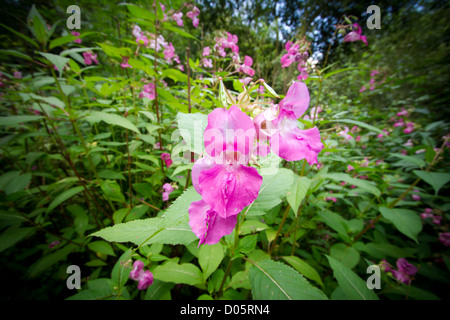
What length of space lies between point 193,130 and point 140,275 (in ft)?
3.89

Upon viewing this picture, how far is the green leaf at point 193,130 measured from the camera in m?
0.71

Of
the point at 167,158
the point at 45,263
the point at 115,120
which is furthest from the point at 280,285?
the point at 45,263

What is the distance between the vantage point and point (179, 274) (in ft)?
3.87

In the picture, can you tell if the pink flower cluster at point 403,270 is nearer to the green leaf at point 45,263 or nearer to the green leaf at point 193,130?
the green leaf at point 193,130

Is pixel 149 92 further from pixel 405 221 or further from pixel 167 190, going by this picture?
pixel 405 221

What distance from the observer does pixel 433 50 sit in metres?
3.41

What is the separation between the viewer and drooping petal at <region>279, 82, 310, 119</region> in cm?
66

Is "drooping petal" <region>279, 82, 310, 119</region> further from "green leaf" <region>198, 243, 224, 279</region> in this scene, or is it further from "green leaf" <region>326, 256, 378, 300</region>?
"green leaf" <region>326, 256, 378, 300</region>

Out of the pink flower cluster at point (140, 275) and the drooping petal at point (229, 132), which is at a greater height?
the drooping petal at point (229, 132)

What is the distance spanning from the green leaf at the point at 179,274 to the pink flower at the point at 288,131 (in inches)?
42.3

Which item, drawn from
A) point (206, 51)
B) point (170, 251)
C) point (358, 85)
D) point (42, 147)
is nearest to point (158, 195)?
point (170, 251)

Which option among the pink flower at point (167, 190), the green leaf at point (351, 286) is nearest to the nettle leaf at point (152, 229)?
the pink flower at point (167, 190)
